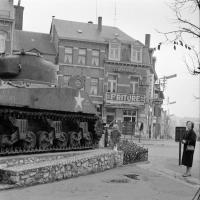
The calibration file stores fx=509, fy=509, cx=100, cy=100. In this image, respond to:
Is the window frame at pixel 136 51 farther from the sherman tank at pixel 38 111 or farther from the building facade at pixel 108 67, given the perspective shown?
the sherman tank at pixel 38 111

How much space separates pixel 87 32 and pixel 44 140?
3437 cm

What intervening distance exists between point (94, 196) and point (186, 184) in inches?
141

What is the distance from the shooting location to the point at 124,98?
47125mm

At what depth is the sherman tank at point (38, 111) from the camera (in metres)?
13.4

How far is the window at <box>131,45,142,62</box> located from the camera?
158ft

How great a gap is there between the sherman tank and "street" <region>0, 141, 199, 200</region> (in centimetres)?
206

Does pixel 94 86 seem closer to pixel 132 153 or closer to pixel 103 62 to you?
pixel 103 62

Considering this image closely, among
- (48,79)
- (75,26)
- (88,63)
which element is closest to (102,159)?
(48,79)

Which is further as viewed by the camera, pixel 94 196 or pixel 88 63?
pixel 88 63

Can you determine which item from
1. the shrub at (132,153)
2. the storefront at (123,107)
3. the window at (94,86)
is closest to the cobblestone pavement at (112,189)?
the shrub at (132,153)

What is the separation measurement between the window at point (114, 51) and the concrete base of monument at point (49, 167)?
31928 millimetres

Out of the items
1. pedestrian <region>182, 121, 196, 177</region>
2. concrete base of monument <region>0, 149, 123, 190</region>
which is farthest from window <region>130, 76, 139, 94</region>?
pedestrian <region>182, 121, 196, 177</region>

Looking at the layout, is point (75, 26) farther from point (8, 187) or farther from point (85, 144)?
point (8, 187)

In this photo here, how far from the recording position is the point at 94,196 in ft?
32.4
